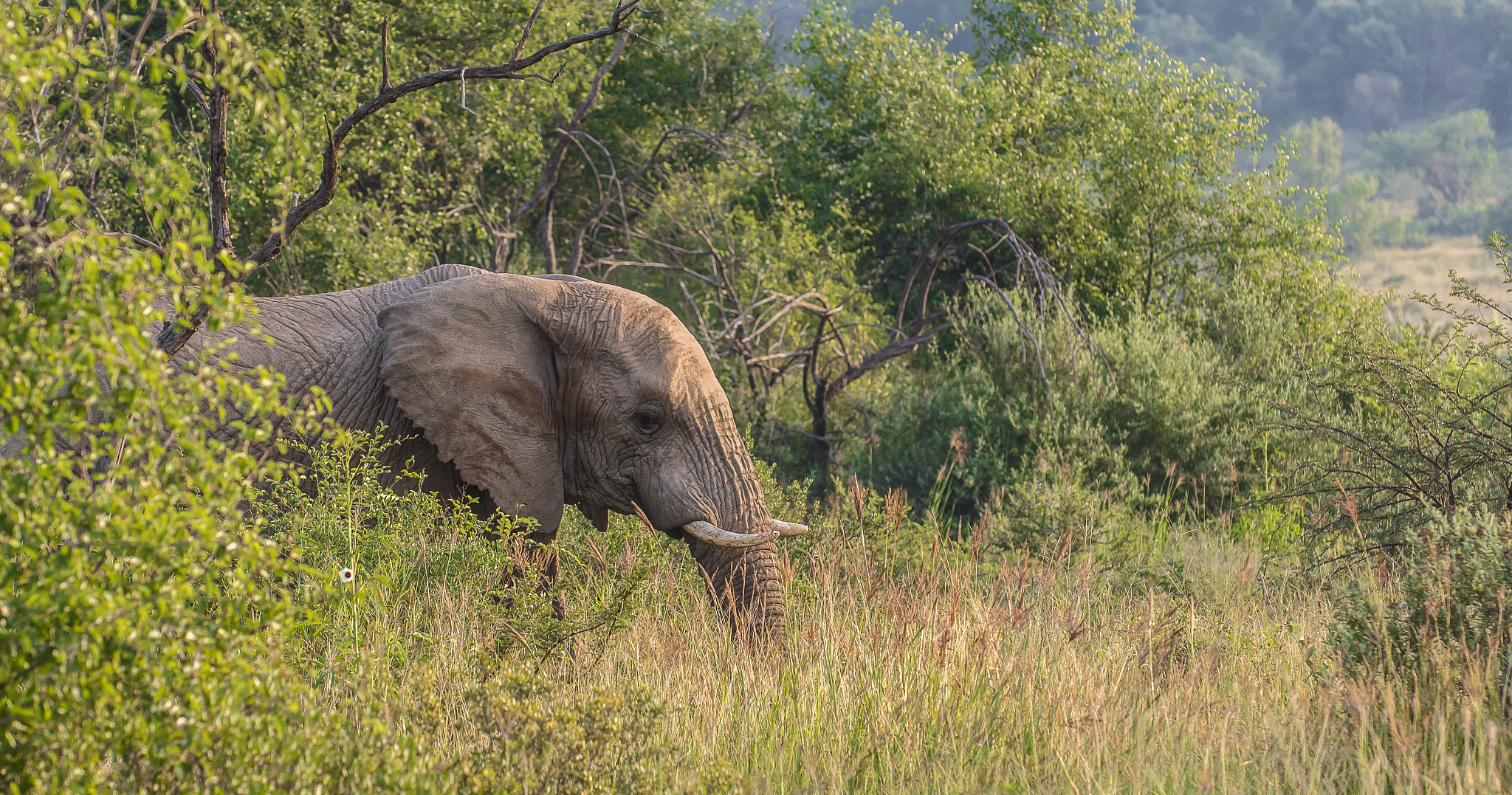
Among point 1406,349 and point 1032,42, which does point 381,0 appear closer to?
point 1032,42

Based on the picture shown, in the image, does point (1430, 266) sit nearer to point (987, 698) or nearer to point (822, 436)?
point (822, 436)

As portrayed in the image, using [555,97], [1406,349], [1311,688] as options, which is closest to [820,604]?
[1311,688]

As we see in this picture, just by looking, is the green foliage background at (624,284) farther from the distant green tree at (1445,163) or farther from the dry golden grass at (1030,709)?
the distant green tree at (1445,163)

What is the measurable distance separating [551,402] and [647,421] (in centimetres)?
45

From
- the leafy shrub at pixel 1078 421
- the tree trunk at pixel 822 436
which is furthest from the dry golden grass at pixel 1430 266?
the tree trunk at pixel 822 436

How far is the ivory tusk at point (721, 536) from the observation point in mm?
4715

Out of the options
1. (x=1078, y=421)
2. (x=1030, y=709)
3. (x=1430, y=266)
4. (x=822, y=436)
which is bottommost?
(x=822, y=436)

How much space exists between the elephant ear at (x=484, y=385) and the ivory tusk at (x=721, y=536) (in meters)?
0.66

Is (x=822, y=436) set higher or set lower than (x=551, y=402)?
lower

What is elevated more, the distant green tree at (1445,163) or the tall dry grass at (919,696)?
the distant green tree at (1445,163)

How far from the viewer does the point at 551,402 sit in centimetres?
510

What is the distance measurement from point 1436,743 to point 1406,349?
7.44 m

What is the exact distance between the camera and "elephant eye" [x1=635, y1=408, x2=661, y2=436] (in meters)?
4.93

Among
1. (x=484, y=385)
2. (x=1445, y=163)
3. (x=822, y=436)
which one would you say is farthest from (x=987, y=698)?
(x=1445, y=163)
